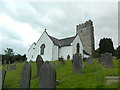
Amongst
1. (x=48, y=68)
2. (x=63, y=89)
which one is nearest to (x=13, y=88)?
(x=63, y=89)

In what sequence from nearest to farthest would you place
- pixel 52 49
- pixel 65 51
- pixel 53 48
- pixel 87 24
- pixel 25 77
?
pixel 25 77 < pixel 52 49 < pixel 53 48 < pixel 65 51 < pixel 87 24

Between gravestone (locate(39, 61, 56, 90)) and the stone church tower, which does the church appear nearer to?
the stone church tower

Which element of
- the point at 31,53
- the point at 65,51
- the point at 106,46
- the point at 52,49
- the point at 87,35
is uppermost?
the point at 87,35

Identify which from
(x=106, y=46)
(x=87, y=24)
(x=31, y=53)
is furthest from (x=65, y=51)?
A: (x=87, y=24)

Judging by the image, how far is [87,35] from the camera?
4853cm

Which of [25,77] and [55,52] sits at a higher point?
[55,52]

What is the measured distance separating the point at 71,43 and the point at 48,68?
2887 centimetres

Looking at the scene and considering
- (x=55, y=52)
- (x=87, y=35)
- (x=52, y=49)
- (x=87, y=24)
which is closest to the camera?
(x=52, y=49)

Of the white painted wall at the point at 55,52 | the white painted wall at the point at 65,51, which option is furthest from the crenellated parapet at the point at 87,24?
the white painted wall at the point at 55,52

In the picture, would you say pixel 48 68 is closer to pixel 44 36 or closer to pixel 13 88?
pixel 13 88

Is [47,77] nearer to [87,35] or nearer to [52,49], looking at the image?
[52,49]

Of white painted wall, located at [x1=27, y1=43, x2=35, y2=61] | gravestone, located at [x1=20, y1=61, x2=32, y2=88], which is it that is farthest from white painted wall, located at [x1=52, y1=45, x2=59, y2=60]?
gravestone, located at [x1=20, y1=61, x2=32, y2=88]

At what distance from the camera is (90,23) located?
49.5 meters

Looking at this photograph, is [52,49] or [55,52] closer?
[52,49]
